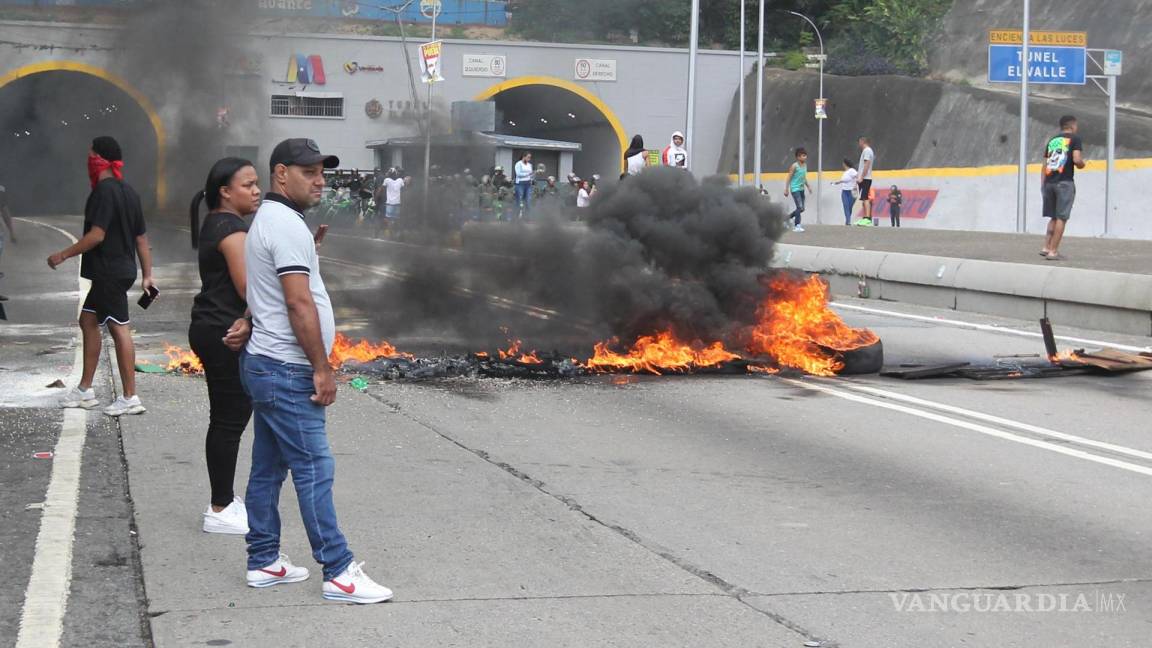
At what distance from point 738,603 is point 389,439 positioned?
348 centimetres

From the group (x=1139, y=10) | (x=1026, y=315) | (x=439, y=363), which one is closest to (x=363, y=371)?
(x=439, y=363)

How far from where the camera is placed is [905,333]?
13789mm

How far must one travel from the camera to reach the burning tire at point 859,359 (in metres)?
10.6

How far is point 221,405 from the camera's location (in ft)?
18.8

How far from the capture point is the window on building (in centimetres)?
1556

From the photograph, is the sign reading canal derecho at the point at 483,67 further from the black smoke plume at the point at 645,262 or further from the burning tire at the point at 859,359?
the burning tire at the point at 859,359

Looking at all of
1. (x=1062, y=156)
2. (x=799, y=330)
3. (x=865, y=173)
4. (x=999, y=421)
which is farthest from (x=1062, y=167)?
(x=865, y=173)

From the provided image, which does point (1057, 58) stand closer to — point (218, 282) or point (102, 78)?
point (102, 78)

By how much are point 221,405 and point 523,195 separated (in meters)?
7.38

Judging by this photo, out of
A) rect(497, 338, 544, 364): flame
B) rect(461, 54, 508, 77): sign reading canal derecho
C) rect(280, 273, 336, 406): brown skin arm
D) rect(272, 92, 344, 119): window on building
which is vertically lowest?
rect(497, 338, 544, 364): flame

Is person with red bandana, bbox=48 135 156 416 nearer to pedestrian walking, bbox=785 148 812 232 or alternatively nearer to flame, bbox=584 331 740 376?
flame, bbox=584 331 740 376

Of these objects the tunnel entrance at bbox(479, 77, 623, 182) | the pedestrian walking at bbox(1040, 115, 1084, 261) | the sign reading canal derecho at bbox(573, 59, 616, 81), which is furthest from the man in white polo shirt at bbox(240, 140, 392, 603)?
the tunnel entrance at bbox(479, 77, 623, 182)

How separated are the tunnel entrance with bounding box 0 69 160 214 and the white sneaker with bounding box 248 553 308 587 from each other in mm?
10285

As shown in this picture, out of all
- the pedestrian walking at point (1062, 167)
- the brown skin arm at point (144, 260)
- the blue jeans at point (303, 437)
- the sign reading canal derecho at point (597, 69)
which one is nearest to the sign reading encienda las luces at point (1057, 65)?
the sign reading canal derecho at point (597, 69)
